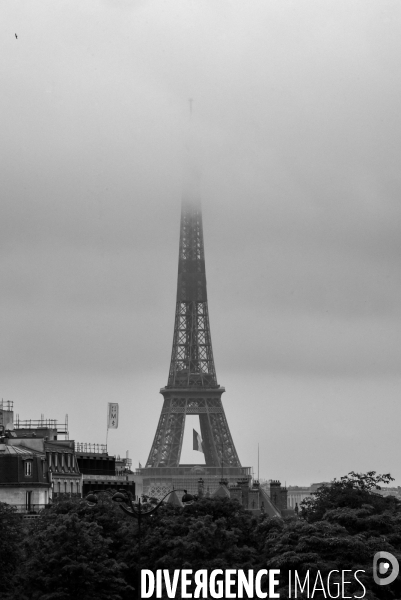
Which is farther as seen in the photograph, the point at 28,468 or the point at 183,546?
the point at 28,468

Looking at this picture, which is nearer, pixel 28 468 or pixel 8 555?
pixel 8 555

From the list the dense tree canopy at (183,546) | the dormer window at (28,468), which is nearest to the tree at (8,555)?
the dense tree canopy at (183,546)

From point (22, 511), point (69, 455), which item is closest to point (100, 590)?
point (22, 511)

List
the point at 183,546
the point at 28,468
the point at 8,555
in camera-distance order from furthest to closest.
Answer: the point at 28,468, the point at 183,546, the point at 8,555

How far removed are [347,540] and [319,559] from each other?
1.75 metres

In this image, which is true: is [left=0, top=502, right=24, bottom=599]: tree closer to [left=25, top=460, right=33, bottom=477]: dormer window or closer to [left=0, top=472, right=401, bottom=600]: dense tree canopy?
[left=0, top=472, right=401, bottom=600]: dense tree canopy

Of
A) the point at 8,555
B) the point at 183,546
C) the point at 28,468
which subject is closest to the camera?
the point at 8,555

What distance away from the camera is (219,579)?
9844cm

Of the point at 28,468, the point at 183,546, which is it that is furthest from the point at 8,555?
the point at 28,468

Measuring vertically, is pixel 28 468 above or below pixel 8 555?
above

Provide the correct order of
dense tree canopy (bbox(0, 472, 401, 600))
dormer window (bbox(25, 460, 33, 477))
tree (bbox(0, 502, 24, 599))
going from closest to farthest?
dense tree canopy (bbox(0, 472, 401, 600))
tree (bbox(0, 502, 24, 599))
dormer window (bbox(25, 460, 33, 477))

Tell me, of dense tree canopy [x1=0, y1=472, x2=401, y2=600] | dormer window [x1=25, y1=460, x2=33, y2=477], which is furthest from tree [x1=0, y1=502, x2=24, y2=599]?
dormer window [x1=25, y1=460, x2=33, y2=477]

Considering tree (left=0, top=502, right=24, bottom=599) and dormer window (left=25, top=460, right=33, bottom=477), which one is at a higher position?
dormer window (left=25, top=460, right=33, bottom=477)

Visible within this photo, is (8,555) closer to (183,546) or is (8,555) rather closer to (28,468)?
(183,546)
